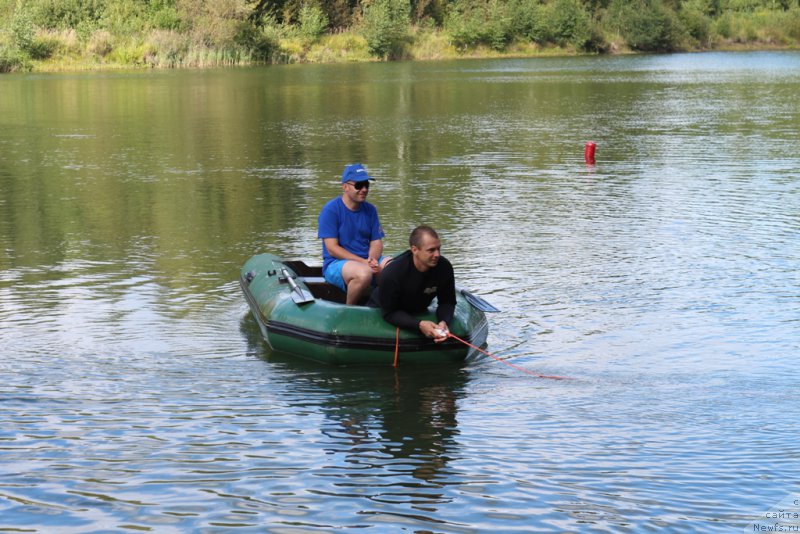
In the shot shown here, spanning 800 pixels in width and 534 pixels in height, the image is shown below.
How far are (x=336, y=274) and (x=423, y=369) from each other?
1134mm

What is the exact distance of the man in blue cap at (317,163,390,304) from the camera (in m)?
8.93

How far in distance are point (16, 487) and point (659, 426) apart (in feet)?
12.3

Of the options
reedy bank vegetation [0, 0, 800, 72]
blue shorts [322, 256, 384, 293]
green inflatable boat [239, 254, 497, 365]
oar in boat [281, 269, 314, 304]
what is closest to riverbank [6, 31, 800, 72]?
reedy bank vegetation [0, 0, 800, 72]

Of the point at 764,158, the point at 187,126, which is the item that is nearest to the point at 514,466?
the point at 764,158

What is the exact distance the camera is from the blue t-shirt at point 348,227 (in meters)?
9.21

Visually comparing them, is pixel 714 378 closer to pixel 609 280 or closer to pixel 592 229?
pixel 609 280

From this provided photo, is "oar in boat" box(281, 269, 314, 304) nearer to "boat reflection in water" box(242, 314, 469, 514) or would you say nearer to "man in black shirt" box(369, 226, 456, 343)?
"boat reflection in water" box(242, 314, 469, 514)

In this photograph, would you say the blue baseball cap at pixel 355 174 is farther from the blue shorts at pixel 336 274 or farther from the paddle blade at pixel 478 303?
the paddle blade at pixel 478 303

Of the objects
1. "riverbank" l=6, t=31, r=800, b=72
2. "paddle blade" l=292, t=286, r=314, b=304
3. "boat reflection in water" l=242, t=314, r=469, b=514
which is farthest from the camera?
"riverbank" l=6, t=31, r=800, b=72

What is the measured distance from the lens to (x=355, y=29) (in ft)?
252

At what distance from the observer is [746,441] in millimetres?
6777

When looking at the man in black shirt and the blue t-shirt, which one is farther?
the blue t-shirt

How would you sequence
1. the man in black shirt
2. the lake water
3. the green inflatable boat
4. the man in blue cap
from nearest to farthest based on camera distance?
1. the lake water
2. the man in black shirt
3. the green inflatable boat
4. the man in blue cap

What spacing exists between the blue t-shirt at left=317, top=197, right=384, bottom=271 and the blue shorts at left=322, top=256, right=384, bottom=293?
12cm
